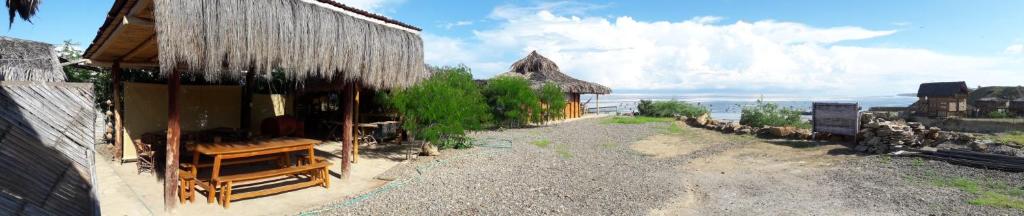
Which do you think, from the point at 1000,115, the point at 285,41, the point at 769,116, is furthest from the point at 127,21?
the point at 1000,115

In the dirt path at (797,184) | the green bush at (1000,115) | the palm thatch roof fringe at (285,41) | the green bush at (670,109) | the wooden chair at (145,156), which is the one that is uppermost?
the palm thatch roof fringe at (285,41)

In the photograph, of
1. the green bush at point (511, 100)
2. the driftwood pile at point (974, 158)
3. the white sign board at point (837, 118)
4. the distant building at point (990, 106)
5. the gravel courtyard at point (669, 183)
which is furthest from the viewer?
the distant building at point (990, 106)

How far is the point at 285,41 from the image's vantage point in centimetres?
579

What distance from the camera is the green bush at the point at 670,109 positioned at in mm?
25438

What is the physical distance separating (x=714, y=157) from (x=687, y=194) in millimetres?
4222

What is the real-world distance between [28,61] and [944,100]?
3474 cm

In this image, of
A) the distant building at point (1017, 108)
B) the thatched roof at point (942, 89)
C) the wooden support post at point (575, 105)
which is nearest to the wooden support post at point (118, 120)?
the wooden support post at point (575, 105)

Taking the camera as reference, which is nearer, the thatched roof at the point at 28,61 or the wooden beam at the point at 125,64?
the wooden beam at the point at 125,64

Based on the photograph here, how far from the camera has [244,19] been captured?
17.7ft

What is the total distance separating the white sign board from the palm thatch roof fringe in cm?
Result: 1021

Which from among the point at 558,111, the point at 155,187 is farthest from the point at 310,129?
the point at 558,111

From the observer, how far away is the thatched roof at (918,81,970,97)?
26.7 metres

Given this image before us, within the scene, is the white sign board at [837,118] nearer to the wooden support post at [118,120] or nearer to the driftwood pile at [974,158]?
the driftwood pile at [974,158]

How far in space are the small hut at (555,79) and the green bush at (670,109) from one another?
255cm
